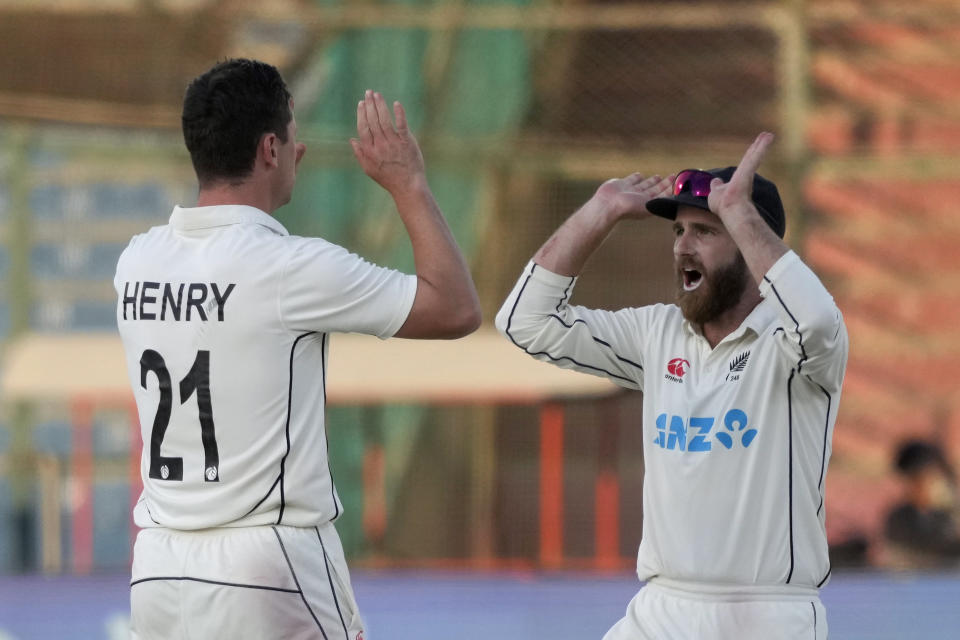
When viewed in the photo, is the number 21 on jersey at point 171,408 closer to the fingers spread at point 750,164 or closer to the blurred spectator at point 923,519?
the fingers spread at point 750,164

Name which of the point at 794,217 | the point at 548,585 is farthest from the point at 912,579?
the point at 794,217

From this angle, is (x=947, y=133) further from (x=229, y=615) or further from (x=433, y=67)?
(x=229, y=615)

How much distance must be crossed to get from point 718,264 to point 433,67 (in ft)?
22.5

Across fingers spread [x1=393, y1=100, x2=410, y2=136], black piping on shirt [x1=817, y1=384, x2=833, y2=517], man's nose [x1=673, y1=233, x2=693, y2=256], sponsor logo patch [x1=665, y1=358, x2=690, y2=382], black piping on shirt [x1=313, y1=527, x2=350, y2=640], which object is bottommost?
black piping on shirt [x1=313, y1=527, x2=350, y2=640]

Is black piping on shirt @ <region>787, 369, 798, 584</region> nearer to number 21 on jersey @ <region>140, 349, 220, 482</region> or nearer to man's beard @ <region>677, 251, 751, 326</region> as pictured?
man's beard @ <region>677, 251, 751, 326</region>

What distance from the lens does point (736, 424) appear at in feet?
11.8

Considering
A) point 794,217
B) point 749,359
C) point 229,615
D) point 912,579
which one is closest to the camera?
point 229,615

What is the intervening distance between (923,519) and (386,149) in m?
7.46

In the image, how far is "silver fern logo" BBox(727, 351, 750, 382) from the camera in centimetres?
363

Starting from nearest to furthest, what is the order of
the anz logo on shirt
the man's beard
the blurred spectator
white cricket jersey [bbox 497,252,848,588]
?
white cricket jersey [bbox 497,252,848,588], the anz logo on shirt, the man's beard, the blurred spectator

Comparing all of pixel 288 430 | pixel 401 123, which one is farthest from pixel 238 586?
pixel 401 123

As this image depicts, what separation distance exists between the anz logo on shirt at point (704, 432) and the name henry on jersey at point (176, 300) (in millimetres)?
1276

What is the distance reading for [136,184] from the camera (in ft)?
34.1

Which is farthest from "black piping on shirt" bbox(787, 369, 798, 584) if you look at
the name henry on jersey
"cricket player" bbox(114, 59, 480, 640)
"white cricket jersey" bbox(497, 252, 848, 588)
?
the name henry on jersey
